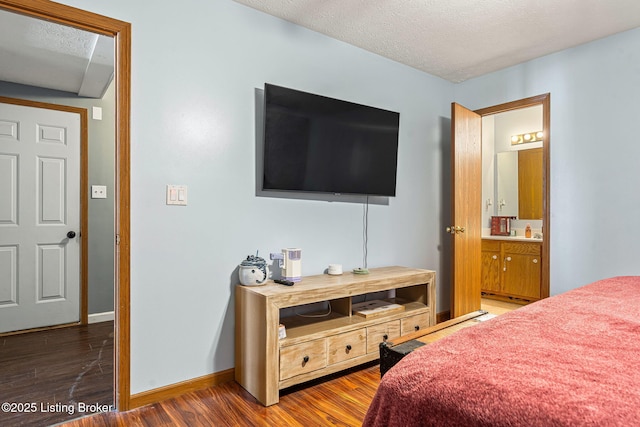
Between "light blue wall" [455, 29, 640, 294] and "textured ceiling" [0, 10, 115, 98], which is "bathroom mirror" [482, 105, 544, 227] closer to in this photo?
"light blue wall" [455, 29, 640, 294]

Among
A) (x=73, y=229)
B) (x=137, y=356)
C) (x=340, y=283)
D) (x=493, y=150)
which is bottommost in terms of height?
(x=137, y=356)

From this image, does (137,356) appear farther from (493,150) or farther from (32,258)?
(493,150)

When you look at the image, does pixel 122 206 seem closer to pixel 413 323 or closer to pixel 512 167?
pixel 413 323

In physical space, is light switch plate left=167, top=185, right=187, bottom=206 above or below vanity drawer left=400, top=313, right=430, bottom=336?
above

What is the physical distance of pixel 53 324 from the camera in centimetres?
367

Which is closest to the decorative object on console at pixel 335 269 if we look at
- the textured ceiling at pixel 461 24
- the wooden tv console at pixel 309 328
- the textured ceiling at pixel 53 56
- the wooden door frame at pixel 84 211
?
the wooden tv console at pixel 309 328

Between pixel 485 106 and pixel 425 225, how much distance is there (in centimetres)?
133

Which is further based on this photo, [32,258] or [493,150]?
[493,150]

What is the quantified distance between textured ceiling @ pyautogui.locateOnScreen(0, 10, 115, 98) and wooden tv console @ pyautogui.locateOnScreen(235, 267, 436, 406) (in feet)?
7.42

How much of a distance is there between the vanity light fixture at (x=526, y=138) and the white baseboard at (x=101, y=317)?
17.6 feet

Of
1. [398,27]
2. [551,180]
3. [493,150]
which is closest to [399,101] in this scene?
[398,27]

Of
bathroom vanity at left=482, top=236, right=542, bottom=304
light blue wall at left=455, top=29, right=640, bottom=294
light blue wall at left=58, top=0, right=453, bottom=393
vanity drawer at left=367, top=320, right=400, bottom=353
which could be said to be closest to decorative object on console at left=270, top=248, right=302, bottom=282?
light blue wall at left=58, top=0, right=453, bottom=393

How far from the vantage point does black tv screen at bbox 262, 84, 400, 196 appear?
2568 millimetres

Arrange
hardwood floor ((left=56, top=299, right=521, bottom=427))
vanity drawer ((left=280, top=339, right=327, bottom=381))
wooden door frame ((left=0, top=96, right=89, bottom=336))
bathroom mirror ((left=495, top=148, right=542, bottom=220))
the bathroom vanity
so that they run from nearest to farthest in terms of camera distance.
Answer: hardwood floor ((left=56, top=299, right=521, bottom=427)), vanity drawer ((left=280, top=339, right=327, bottom=381)), wooden door frame ((left=0, top=96, right=89, bottom=336)), the bathroom vanity, bathroom mirror ((left=495, top=148, right=542, bottom=220))
